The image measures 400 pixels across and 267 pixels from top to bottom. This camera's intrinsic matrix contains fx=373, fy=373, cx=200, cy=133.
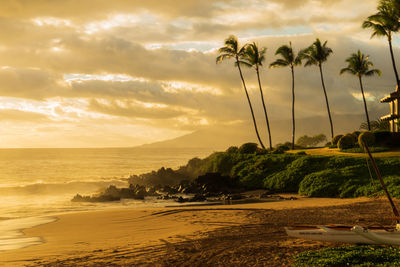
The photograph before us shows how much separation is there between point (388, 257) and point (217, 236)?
6.03m

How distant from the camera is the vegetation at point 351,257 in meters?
10.2

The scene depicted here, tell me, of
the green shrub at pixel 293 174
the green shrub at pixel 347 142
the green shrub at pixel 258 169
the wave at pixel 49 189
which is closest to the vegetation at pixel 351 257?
the green shrub at pixel 293 174

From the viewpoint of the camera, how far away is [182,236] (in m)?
14.8

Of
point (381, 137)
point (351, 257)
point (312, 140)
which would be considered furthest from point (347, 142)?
point (312, 140)

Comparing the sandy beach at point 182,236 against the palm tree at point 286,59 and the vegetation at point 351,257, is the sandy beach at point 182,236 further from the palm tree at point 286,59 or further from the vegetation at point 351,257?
the palm tree at point 286,59

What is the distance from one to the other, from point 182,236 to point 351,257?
21.5 feet

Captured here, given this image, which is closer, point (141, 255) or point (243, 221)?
point (141, 255)

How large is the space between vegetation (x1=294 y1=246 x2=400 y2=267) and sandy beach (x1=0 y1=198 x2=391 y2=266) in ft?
2.23

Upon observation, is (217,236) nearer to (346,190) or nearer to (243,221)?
(243,221)

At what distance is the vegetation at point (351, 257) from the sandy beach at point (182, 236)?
0.68 metres

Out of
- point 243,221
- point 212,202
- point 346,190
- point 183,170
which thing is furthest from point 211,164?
point 243,221

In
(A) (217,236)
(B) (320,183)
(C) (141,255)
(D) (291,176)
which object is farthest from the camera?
(D) (291,176)

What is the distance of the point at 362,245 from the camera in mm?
12242

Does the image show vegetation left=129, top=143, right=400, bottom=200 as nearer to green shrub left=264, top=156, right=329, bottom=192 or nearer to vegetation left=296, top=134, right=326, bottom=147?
green shrub left=264, top=156, right=329, bottom=192
